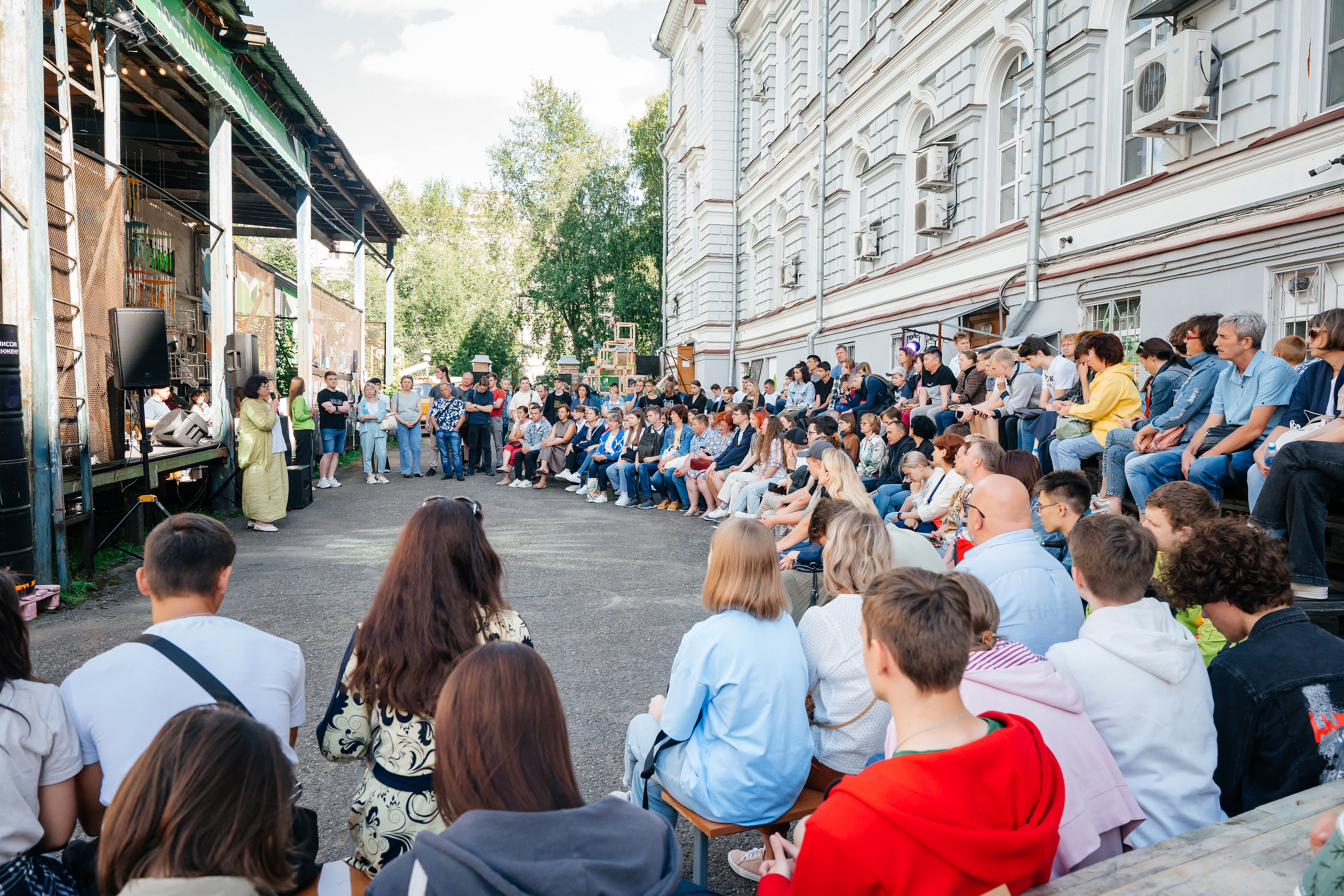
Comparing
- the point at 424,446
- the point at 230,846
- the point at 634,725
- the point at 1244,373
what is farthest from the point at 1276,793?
the point at 424,446

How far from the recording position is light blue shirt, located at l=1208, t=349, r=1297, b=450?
5340 mm

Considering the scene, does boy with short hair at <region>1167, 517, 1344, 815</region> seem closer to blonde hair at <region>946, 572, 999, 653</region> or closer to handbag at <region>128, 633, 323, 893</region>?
blonde hair at <region>946, 572, 999, 653</region>

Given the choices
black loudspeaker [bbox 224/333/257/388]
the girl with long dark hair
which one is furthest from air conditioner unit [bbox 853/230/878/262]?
the girl with long dark hair

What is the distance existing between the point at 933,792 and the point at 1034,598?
1954 mm

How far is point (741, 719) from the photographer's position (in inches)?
111

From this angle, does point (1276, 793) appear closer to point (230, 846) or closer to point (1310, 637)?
point (1310, 637)

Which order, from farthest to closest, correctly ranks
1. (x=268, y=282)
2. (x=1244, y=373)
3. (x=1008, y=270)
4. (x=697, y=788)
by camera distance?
(x=268, y=282) < (x=1008, y=270) < (x=1244, y=373) < (x=697, y=788)

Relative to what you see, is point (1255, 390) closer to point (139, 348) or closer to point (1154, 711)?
point (1154, 711)

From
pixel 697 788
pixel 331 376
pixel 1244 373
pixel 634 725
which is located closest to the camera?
pixel 697 788

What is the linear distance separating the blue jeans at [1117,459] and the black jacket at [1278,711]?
4341mm

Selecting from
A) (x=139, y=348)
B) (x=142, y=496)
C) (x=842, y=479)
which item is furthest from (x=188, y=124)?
(x=842, y=479)

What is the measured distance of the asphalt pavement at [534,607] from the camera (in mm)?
4113

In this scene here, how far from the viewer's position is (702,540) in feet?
33.9

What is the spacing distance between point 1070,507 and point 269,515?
9274 mm
